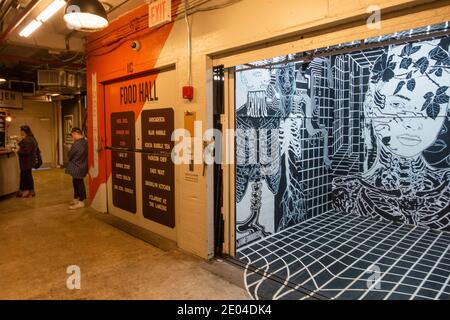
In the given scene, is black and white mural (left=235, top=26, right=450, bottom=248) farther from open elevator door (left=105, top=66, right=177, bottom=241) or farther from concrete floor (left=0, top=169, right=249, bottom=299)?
concrete floor (left=0, top=169, right=249, bottom=299)

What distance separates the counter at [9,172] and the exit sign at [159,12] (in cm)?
447

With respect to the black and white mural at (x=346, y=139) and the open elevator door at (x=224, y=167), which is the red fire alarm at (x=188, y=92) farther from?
the black and white mural at (x=346, y=139)

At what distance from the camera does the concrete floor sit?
8.51ft

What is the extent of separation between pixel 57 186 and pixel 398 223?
23.3 ft

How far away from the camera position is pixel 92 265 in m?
3.12

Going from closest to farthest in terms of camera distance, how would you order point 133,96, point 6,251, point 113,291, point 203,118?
point 113,291
point 203,118
point 6,251
point 133,96

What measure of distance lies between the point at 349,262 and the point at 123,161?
326 centimetres

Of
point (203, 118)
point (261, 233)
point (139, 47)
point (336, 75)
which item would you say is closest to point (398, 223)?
point (261, 233)

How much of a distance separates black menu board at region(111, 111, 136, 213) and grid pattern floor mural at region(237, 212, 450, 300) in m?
1.94

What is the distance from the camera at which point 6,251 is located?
3488mm

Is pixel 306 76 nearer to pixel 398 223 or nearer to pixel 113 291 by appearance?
pixel 398 223

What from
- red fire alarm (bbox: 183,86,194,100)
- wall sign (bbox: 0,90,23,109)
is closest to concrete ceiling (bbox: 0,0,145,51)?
red fire alarm (bbox: 183,86,194,100)

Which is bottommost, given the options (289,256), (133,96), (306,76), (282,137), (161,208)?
(289,256)

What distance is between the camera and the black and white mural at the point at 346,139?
383 cm
